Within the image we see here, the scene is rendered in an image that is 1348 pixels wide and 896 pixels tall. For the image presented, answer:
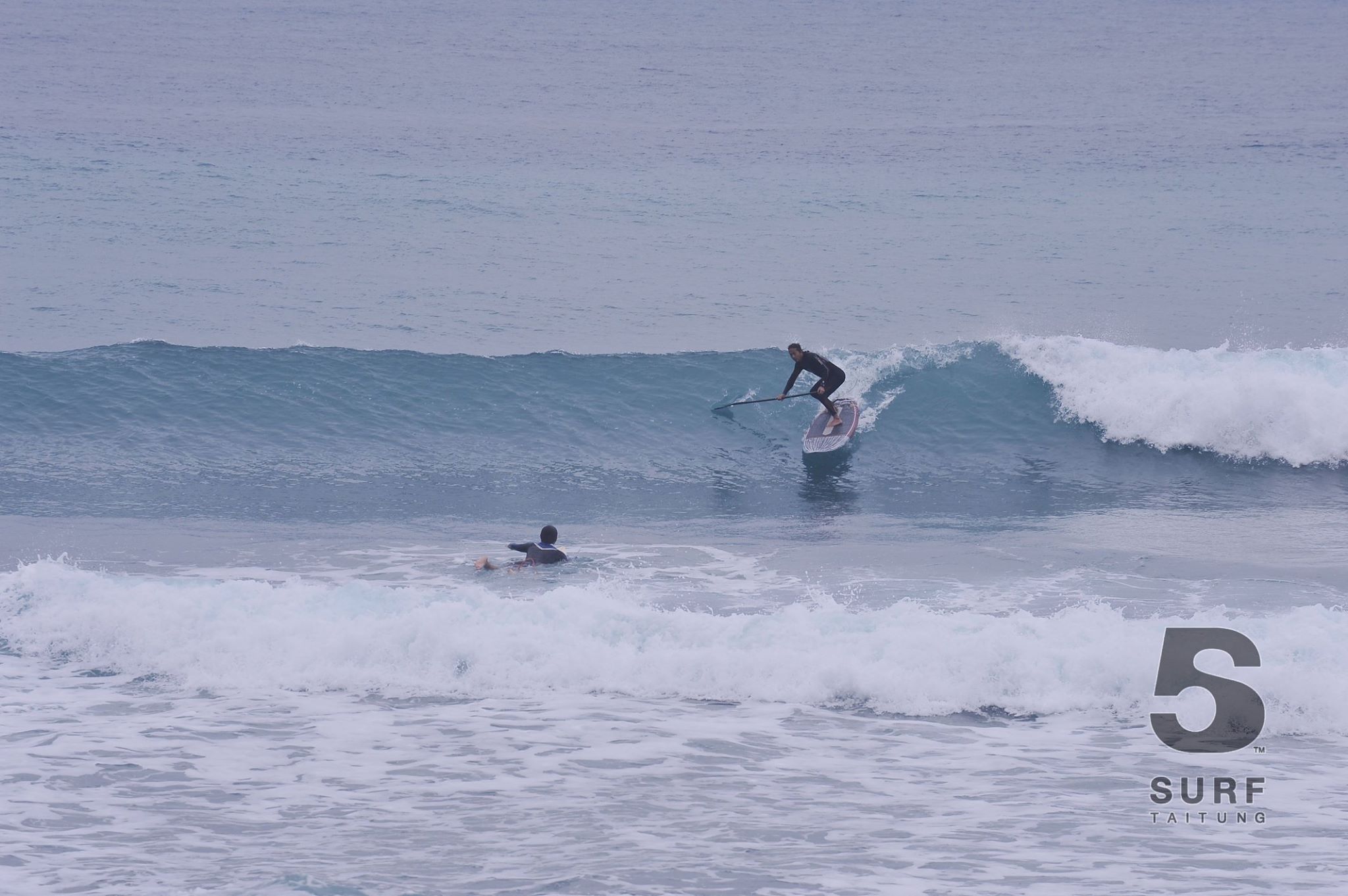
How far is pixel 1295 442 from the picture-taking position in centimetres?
1496

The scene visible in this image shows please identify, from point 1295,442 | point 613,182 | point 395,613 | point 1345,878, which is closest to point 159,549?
point 395,613

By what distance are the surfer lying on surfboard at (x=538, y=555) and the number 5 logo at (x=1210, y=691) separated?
16.9ft

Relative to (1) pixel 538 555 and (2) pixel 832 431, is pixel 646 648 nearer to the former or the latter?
(1) pixel 538 555

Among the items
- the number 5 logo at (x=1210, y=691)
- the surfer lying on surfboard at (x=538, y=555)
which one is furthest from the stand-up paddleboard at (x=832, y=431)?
the number 5 logo at (x=1210, y=691)

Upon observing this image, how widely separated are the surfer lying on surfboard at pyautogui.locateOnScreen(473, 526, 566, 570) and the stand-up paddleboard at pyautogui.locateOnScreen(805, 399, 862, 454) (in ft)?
16.4

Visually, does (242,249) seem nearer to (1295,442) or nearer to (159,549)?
(159,549)

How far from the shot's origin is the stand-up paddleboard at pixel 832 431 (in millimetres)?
15203

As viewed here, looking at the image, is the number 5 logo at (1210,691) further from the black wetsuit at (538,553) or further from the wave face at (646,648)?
the black wetsuit at (538,553)

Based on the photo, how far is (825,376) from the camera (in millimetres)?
15266

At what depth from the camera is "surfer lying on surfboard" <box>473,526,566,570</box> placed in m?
10.9

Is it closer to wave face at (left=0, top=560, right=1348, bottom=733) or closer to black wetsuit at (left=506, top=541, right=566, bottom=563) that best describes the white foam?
wave face at (left=0, top=560, right=1348, bottom=733)

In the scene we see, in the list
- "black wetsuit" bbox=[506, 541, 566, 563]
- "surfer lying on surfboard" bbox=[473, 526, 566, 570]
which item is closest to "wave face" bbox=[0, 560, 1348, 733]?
"surfer lying on surfboard" bbox=[473, 526, 566, 570]

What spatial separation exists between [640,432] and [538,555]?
16.8ft

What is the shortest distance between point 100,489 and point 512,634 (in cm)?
664
